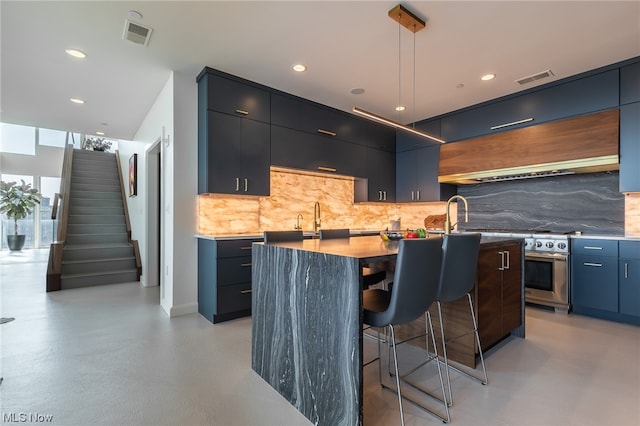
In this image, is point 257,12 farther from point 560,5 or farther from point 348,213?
point 348,213

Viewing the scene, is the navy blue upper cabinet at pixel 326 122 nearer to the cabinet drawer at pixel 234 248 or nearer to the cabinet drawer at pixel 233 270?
the cabinet drawer at pixel 234 248

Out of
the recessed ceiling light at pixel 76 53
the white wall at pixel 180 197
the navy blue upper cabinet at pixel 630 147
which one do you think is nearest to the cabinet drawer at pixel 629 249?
the navy blue upper cabinet at pixel 630 147

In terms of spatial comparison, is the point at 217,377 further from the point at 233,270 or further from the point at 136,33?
the point at 136,33

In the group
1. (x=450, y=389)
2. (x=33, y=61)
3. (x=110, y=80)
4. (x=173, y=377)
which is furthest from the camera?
(x=110, y=80)

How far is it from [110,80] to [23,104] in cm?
181

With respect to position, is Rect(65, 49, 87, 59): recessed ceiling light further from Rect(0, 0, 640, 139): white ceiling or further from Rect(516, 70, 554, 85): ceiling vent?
Rect(516, 70, 554, 85): ceiling vent

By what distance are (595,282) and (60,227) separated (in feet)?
26.3

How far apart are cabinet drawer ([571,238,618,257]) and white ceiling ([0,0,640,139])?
188 centimetres

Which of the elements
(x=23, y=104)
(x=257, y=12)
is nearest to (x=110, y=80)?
(x=23, y=104)

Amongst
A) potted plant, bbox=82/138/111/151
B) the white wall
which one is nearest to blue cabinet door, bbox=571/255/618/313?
the white wall

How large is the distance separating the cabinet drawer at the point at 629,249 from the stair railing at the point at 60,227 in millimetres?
7256

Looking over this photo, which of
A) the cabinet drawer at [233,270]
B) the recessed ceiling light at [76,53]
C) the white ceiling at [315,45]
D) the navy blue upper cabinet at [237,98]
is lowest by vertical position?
the cabinet drawer at [233,270]

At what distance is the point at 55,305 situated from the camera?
3.87 metres

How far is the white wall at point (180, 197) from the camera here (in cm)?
340
